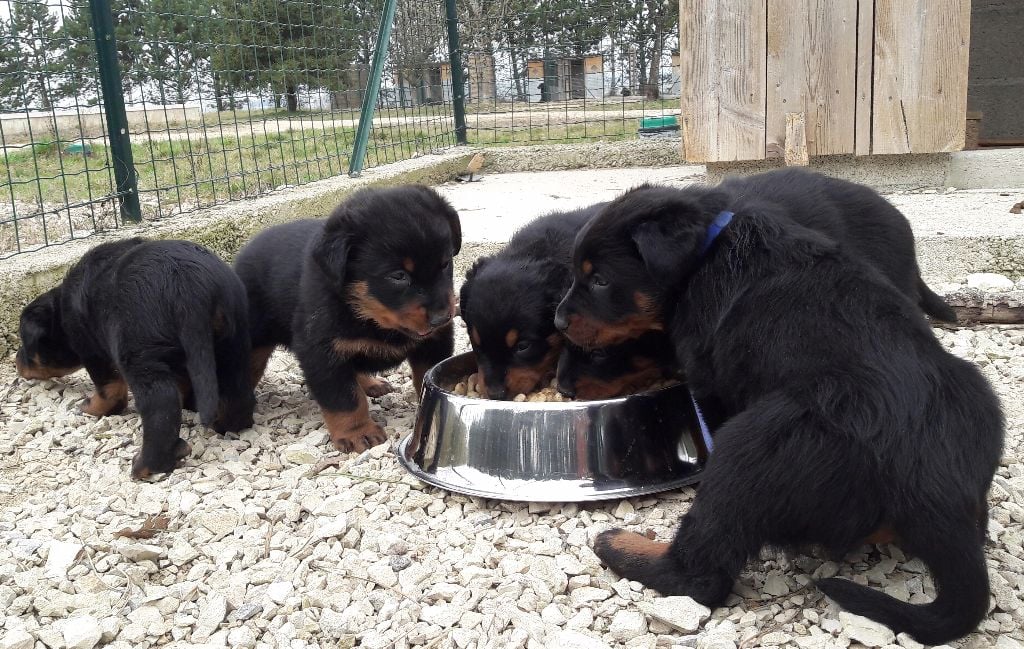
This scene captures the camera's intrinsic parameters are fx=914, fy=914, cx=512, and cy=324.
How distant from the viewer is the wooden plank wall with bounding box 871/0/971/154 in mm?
5953

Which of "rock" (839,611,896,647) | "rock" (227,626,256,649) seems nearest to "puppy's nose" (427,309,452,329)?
"rock" (227,626,256,649)

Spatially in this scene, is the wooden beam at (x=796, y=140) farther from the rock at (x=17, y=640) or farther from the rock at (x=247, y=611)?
the rock at (x=17, y=640)

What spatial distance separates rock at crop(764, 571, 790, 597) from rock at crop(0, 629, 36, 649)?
6.02 feet

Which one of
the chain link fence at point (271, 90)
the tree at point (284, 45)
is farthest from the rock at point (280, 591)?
the tree at point (284, 45)

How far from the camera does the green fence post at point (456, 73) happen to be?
30.9 ft

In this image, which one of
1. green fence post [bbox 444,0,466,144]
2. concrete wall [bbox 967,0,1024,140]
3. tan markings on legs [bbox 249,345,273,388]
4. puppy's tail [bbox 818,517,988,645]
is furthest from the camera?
concrete wall [bbox 967,0,1024,140]

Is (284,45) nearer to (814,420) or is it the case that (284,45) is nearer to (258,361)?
(258,361)

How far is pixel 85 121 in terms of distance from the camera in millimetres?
5445

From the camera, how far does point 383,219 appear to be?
335cm

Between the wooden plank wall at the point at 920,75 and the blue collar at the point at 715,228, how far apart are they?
4113 millimetres

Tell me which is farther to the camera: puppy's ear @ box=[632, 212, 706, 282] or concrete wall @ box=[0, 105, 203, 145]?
concrete wall @ box=[0, 105, 203, 145]

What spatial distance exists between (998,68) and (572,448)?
377 inches

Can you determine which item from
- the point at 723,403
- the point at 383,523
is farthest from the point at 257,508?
the point at 723,403

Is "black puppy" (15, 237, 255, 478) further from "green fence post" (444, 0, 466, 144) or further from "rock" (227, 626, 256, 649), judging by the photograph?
"green fence post" (444, 0, 466, 144)
